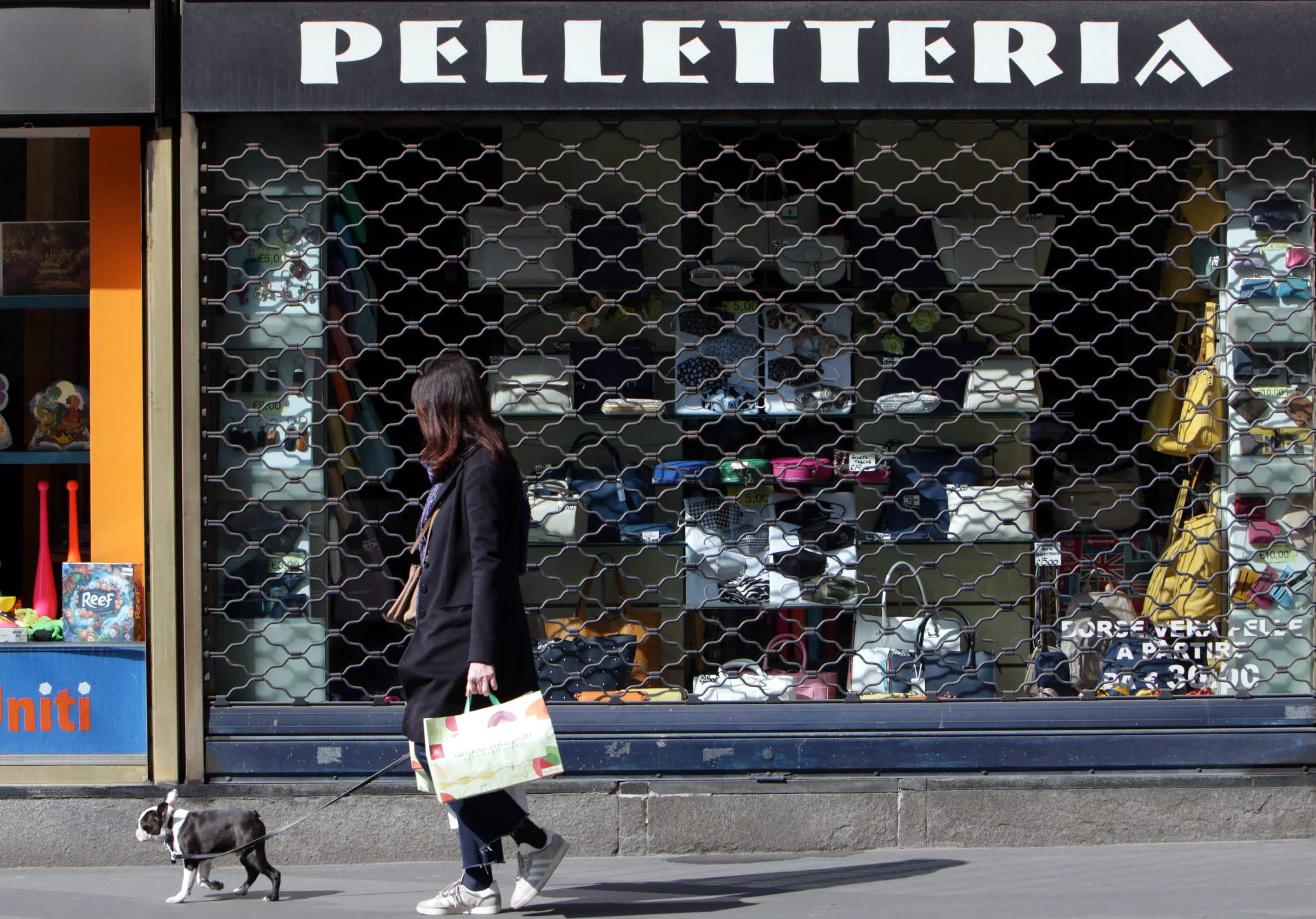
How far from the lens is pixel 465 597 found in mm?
3898

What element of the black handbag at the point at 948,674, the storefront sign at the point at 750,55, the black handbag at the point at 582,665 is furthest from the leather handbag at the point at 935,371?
the black handbag at the point at 582,665

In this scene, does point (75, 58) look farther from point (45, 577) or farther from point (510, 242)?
point (45, 577)

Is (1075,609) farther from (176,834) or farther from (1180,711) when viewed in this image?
(176,834)

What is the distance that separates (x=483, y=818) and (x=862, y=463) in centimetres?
266

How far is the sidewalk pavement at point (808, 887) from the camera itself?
428 cm

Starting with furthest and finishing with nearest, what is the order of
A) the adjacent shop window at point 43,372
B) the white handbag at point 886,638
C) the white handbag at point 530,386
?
the white handbag at point 530,386 < the white handbag at point 886,638 < the adjacent shop window at point 43,372

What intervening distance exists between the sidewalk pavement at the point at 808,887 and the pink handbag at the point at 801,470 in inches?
65.5

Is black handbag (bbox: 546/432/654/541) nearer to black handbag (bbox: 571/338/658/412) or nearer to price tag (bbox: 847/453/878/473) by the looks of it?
black handbag (bbox: 571/338/658/412)

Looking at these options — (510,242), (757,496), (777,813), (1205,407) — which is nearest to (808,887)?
(777,813)

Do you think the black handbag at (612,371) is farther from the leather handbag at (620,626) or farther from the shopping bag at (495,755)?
the shopping bag at (495,755)

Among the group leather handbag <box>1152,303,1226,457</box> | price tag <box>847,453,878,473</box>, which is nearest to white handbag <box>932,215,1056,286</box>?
leather handbag <box>1152,303,1226,457</box>

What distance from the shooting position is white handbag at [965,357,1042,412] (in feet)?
19.0

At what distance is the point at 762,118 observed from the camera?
5242mm

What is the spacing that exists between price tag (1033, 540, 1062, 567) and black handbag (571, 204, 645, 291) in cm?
219
